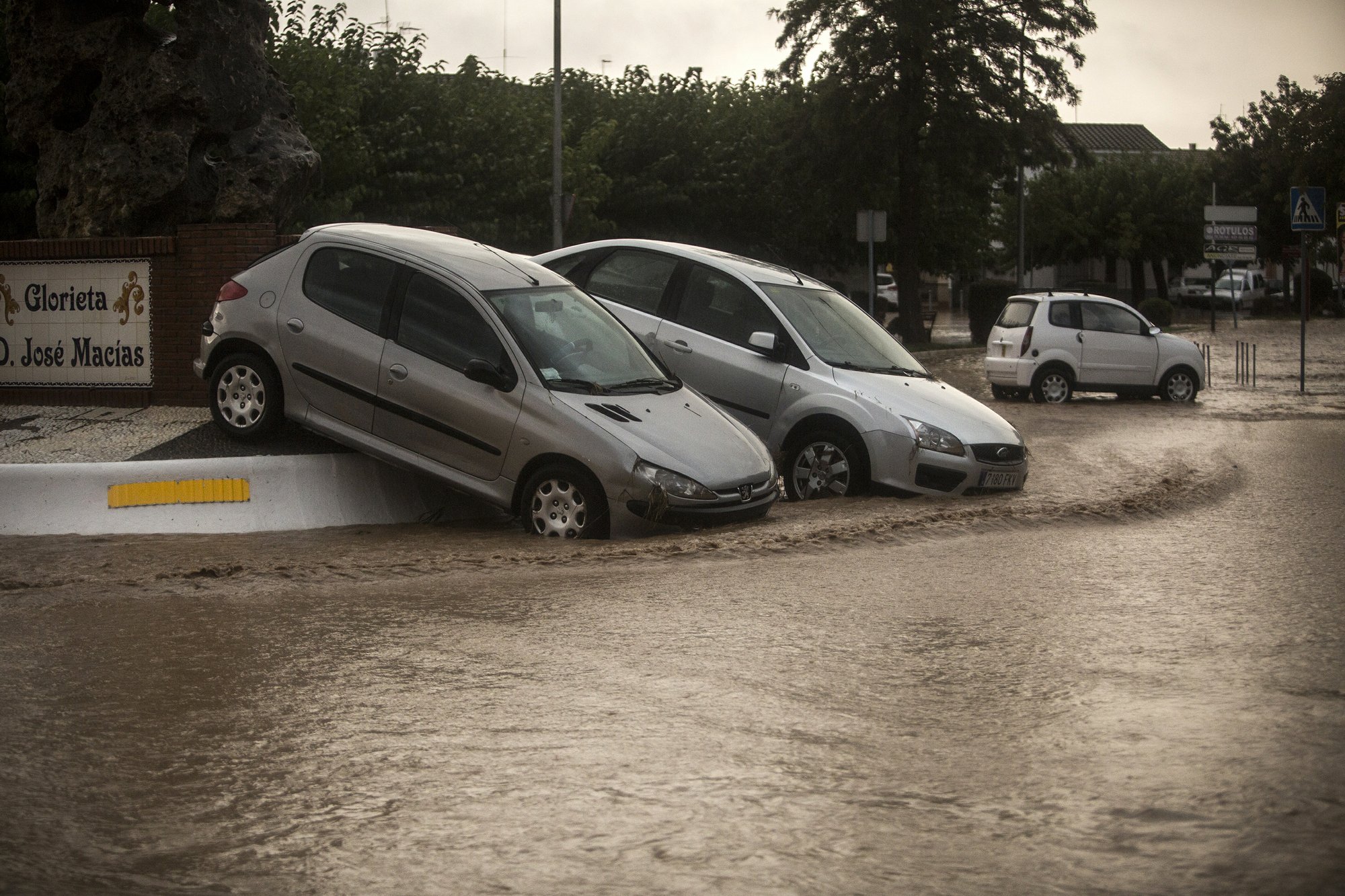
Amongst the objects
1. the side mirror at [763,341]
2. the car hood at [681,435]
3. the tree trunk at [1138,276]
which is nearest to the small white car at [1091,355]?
the side mirror at [763,341]

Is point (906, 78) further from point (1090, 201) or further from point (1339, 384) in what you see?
point (1090, 201)

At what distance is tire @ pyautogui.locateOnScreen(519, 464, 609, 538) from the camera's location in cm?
923

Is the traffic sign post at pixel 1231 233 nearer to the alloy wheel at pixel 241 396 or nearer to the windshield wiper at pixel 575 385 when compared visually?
the windshield wiper at pixel 575 385

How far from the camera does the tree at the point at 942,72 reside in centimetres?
3816

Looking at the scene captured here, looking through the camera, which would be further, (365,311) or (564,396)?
(365,311)

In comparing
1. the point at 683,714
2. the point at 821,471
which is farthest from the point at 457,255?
the point at 683,714

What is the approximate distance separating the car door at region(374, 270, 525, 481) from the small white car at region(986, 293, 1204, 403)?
1427 cm

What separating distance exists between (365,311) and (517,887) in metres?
7.03

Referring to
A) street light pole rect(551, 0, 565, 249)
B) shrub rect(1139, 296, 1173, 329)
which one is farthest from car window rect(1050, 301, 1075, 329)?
shrub rect(1139, 296, 1173, 329)

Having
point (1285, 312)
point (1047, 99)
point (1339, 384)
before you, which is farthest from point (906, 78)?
point (1285, 312)

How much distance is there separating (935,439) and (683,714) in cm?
594

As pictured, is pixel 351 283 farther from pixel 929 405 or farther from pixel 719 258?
pixel 929 405

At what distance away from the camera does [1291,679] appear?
566cm

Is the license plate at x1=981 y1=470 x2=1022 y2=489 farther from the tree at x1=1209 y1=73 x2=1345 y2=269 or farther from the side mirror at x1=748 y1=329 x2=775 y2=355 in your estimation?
the tree at x1=1209 y1=73 x2=1345 y2=269
